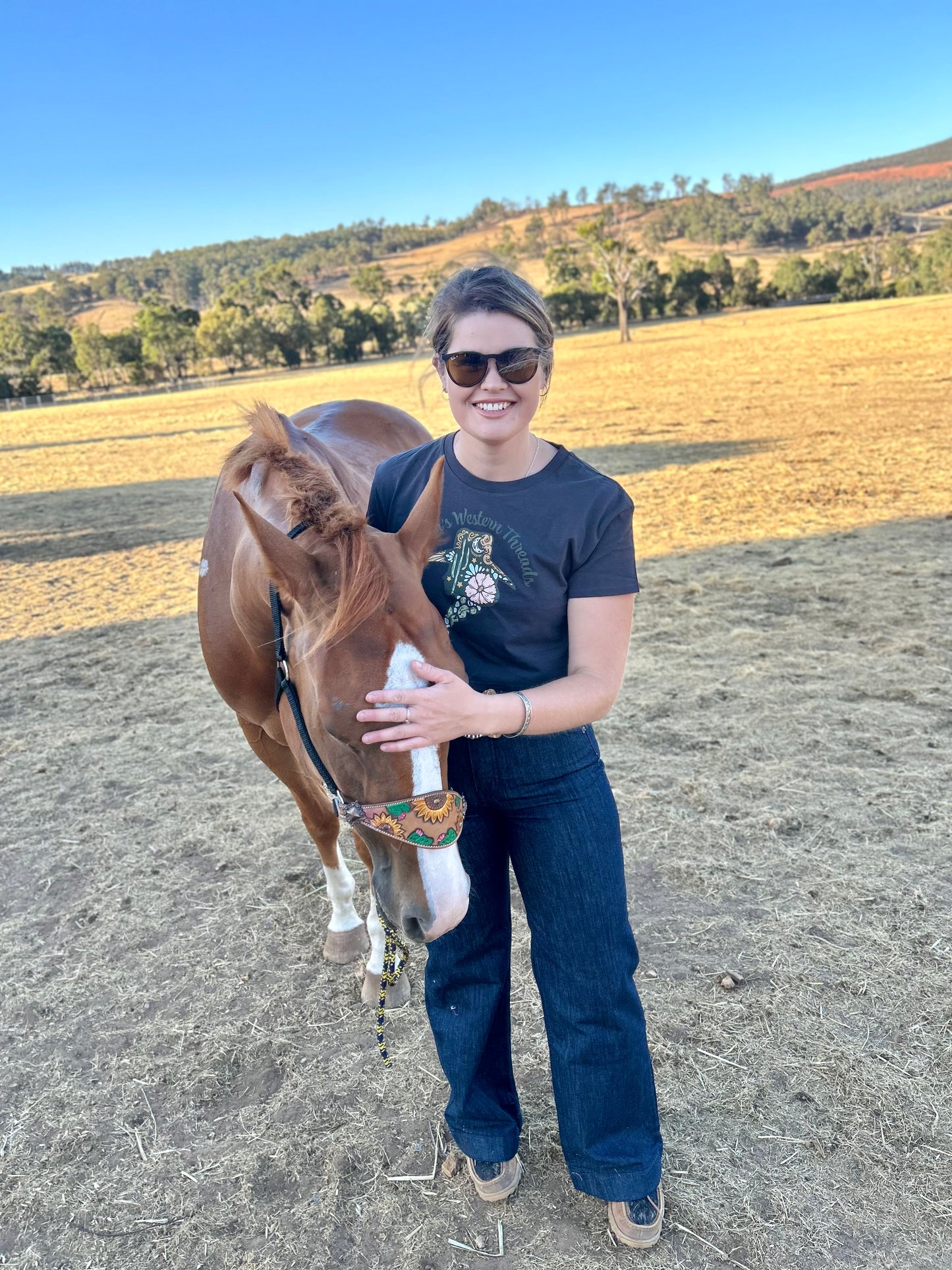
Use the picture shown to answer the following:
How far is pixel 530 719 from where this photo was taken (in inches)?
63.2

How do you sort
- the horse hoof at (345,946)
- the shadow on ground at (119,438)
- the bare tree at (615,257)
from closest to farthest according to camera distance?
the horse hoof at (345,946)
the shadow on ground at (119,438)
the bare tree at (615,257)

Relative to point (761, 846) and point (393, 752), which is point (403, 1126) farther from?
point (761, 846)

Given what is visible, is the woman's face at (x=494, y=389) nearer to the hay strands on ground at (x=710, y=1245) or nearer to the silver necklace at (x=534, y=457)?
the silver necklace at (x=534, y=457)

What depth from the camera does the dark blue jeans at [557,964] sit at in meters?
1.85

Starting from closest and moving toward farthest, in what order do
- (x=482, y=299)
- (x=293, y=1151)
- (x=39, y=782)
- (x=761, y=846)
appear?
(x=482, y=299) → (x=293, y=1151) → (x=761, y=846) → (x=39, y=782)

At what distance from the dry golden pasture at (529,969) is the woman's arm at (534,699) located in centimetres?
94

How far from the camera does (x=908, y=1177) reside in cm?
215

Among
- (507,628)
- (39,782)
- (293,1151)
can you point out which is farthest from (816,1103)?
(39,782)

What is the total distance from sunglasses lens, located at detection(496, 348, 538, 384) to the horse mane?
1.47 feet

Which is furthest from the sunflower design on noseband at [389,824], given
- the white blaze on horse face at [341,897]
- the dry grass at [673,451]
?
the white blaze on horse face at [341,897]

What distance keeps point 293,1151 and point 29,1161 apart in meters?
0.82

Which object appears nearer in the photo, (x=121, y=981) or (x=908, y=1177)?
(x=908, y=1177)

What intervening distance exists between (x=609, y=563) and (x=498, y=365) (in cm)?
50

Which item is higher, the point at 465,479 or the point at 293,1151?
the point at 465,479
